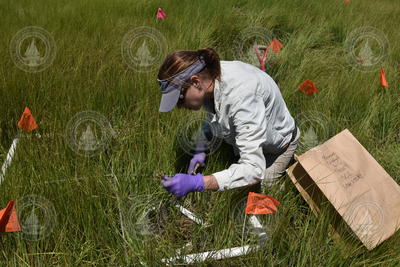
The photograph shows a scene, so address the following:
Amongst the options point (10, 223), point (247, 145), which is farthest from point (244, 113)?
point (10, 223)

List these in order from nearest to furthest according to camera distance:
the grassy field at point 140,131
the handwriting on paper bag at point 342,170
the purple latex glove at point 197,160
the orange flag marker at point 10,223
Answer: the orange flag marker at point 10,223
the grassy field at point 140,131
the handwriting on paper bag at point 342,170
the purple latex glove at point 197,160

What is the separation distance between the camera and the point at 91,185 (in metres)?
1.42

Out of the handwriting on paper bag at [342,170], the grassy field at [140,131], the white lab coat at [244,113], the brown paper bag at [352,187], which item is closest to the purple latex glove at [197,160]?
the grassy field at [140,131]

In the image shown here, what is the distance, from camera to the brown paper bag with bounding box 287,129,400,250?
131 centimetres

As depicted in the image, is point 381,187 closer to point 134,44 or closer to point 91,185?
point 91,185

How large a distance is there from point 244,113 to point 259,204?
0.37 meters

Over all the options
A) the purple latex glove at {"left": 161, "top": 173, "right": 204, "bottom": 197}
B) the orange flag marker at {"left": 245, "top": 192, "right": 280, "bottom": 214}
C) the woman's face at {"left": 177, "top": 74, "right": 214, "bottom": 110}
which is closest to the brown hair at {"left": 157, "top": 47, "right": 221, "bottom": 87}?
the woman's face at {"left": 177, "top": 74, "right": 214, "bottom": 110}

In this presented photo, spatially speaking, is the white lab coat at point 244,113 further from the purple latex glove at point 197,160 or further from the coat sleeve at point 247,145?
the purple latex glove at point 197,160

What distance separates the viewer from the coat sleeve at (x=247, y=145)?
1.34 metres

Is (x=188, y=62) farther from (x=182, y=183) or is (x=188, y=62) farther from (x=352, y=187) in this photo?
(x=352, y=187)

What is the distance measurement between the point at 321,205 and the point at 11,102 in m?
1.64

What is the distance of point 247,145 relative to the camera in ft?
4.41

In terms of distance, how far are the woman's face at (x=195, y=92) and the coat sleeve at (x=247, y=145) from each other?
14 cm

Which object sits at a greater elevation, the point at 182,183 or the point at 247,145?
the point at 247,145
